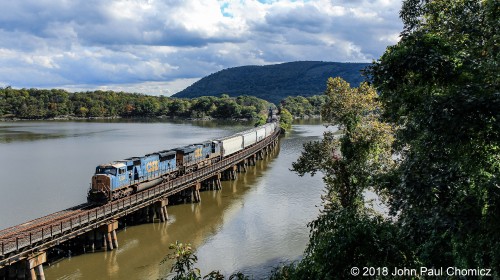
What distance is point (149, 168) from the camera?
1492 inches

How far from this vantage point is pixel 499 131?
8.37 meters

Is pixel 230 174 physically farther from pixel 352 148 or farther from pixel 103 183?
pixel 352 148

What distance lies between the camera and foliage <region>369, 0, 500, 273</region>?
27.8ft

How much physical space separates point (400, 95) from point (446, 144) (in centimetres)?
356

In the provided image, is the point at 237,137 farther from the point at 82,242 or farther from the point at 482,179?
the point at 482,179

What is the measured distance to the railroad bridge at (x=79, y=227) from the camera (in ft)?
71.1

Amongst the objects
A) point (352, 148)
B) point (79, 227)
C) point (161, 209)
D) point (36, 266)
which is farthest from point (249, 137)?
point (36, 266)

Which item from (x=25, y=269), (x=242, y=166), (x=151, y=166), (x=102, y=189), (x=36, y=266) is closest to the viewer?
(x=25, y=269)

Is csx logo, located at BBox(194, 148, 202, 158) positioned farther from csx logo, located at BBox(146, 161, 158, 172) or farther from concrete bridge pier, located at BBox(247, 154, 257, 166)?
concrete bridge pier, located at BBox(247, 154, 257, 166)

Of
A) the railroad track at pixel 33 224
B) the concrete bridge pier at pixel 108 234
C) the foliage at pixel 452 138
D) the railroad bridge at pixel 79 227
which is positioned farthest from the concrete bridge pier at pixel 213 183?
the foliage at pixel 452 138

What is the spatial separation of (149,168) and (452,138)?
32278 mm

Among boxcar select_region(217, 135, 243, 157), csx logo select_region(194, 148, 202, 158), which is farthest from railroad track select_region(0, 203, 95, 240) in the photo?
boxcar select_region(217, 135, 243, 157)

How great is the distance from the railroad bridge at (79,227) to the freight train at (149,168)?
1.70 meters

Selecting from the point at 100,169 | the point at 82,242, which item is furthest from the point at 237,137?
the point at 82,242
